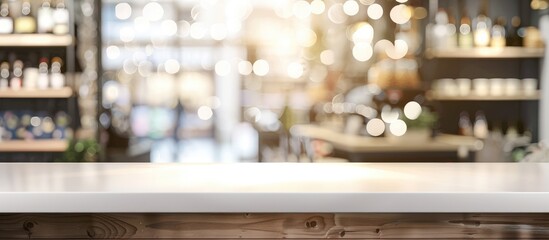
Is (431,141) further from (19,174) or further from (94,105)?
(19,174)

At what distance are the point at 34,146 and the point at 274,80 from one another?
1997mm

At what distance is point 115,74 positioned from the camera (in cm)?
642

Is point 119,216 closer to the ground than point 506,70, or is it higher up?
closer to the ground

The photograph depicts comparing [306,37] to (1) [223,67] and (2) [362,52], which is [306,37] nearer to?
(2) [362,52]

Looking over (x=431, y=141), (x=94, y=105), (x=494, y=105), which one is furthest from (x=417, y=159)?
(x=94, y=105)

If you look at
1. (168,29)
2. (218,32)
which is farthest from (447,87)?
(168,29)

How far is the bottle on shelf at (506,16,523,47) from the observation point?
19.8ft

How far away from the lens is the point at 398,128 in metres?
5.73

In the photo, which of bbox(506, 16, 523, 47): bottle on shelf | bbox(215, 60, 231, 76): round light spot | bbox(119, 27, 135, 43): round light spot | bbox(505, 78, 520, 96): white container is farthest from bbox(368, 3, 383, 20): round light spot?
bbox(119, 27, 135, 43): round light spot

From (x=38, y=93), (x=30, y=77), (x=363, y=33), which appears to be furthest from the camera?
(x=363, y=33)

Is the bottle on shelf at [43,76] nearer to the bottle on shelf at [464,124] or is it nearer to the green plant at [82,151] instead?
the green plant at [82,151]

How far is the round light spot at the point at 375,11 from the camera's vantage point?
623 cm

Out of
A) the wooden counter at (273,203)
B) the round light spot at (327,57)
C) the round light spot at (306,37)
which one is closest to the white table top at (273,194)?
the wooden counter at (273,203)

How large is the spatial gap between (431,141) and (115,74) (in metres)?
2.59
